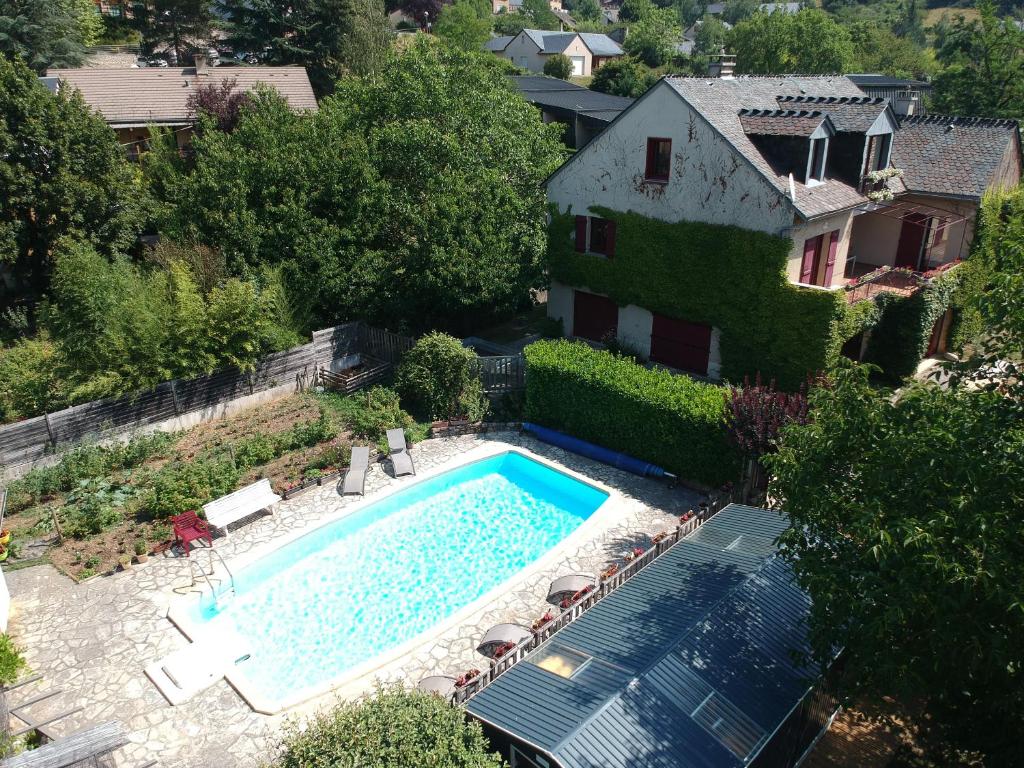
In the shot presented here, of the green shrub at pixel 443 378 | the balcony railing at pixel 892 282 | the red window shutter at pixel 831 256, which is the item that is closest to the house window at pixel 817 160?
the red window shutter at pixel 831 256

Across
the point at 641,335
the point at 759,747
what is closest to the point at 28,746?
the point at 759,747

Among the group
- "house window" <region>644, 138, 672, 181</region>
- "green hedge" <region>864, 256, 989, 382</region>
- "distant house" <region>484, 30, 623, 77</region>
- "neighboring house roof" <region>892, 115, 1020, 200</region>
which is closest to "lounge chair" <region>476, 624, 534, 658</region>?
"green hedge" <region>864, 256, 989, 382</region>

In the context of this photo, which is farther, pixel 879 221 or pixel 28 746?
pixel 879 221

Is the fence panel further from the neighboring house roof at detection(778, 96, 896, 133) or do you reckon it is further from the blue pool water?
the neighboring house roof at detection(778, 96, 896, 133)

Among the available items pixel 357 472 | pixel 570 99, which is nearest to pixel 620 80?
pixel 570 99

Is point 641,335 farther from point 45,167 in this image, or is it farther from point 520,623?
point 45,167

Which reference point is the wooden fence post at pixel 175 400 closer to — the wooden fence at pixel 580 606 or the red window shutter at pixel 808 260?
the wooden fence at pixel 580 606
